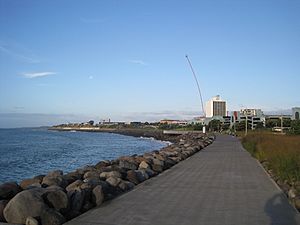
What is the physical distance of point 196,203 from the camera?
28.7ft

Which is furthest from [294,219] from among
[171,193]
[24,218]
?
[24,218]

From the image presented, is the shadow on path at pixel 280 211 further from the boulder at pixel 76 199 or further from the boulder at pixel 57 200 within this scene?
the boulder at pixel 57 200

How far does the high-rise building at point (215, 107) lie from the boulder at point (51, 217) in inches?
5598

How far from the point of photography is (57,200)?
7.68 metres

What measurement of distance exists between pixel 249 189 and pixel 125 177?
387 centimetres

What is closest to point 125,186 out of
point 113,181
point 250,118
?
point 113,181

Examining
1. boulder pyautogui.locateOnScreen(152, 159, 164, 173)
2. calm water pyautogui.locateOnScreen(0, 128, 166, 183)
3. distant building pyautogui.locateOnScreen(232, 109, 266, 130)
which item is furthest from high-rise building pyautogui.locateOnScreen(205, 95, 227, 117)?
boulder pyautogui.locateOnScreen(152, 159, 164, 173)

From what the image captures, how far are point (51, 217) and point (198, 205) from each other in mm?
3316

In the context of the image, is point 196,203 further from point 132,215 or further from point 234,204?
point 132,215

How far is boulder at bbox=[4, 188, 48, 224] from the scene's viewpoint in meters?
6.95

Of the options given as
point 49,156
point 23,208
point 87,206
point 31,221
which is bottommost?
point 49,156

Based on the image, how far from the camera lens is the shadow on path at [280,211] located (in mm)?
7141

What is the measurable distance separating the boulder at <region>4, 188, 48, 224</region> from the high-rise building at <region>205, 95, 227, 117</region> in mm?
141970

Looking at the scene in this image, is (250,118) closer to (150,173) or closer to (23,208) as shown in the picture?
(150,173)
